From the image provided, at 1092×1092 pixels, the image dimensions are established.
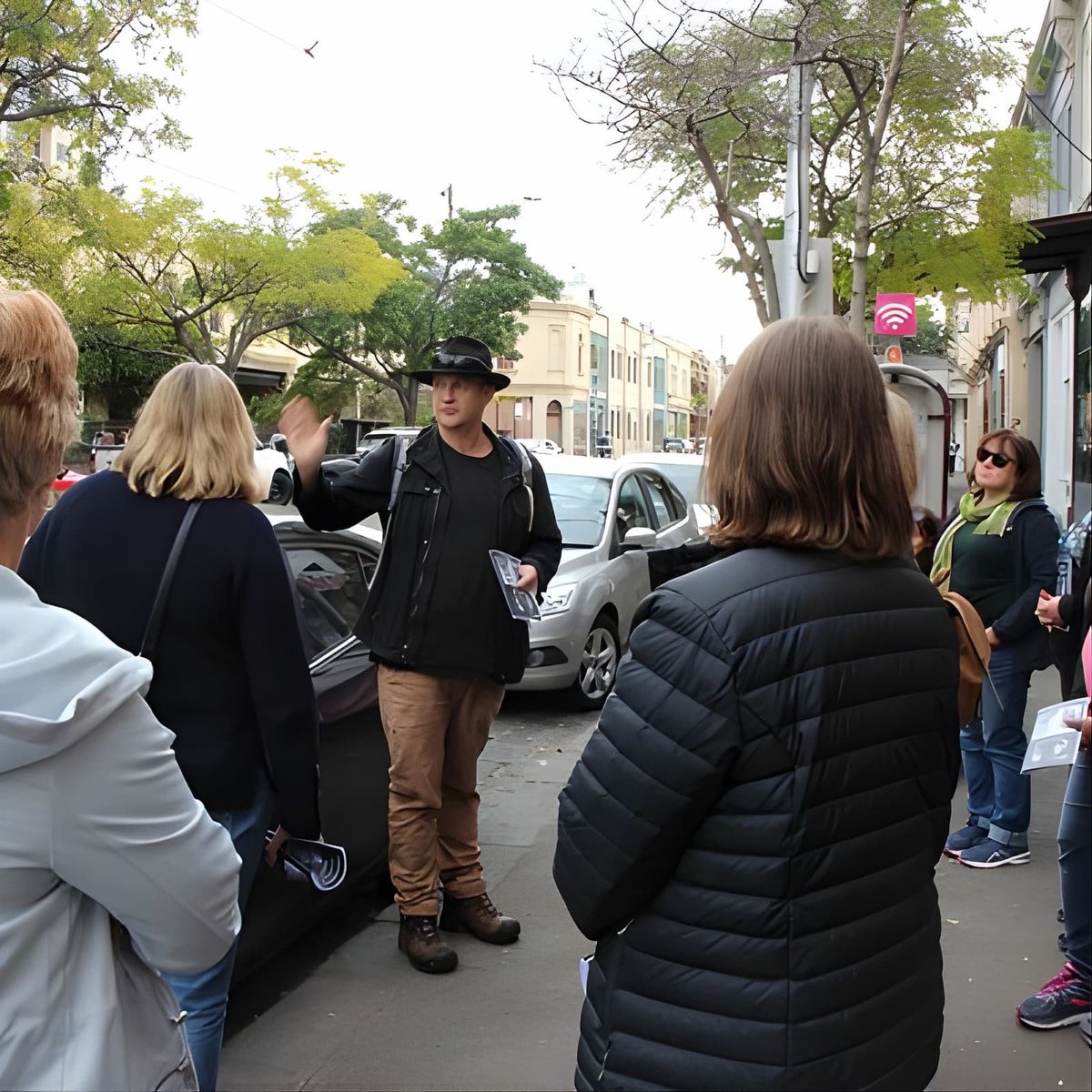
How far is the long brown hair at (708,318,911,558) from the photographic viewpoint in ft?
6.18

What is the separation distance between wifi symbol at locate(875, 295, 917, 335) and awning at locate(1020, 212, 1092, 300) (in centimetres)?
146

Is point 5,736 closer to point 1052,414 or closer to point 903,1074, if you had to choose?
point 903,1074

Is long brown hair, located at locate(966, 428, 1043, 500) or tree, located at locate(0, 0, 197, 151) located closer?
long brown hair, located at locate(966, 428, 1043, 500)

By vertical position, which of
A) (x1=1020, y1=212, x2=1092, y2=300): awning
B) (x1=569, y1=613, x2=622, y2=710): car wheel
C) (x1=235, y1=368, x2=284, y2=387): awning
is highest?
(x1=235, y1=368, x2=284, y2=387): awning

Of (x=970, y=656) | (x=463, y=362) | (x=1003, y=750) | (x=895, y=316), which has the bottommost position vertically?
(x=1003, y=750)

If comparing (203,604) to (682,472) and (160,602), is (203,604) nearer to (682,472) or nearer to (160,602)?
(160,602)

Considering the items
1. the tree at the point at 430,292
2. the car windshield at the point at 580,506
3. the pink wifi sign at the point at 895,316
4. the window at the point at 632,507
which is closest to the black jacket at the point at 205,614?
the car windshield at the point at 580,506

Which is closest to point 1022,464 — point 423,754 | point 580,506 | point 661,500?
point 423,754

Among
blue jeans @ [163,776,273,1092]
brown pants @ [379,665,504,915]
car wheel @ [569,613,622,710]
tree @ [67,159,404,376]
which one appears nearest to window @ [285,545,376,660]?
brown pants @ [379,665,504,915]

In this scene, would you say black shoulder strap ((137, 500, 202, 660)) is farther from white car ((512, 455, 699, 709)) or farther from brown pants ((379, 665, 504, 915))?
white car ((512, 455, 699, 709))

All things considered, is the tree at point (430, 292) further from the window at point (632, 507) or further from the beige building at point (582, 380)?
the window at point (632, 507)

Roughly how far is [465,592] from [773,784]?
2.48 m

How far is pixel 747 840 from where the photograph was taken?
5.92 feet

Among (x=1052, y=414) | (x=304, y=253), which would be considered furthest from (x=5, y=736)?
(x=304, y=253)
